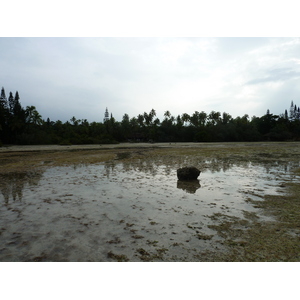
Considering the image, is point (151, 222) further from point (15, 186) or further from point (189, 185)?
point (15, 186)

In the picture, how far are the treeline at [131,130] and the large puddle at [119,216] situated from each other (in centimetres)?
4163

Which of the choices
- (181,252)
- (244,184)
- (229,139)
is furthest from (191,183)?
(229,139)

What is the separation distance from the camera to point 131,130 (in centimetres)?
6800

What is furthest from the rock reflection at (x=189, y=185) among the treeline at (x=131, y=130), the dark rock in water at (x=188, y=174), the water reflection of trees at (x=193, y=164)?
the treeline at (x=131, y=130)

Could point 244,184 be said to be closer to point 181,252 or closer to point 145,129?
point 181,252

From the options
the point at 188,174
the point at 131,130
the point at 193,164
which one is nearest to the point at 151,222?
the point at 188,174

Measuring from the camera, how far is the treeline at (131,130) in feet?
148

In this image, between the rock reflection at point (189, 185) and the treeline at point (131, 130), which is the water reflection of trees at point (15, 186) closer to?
the rock reflection at point (189, 185)

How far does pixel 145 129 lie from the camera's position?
6975 cm

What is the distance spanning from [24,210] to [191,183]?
16.5ft

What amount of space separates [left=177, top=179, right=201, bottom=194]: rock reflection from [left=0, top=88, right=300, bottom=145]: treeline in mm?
41631

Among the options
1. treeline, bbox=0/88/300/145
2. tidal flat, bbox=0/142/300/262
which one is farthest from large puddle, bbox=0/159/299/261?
treeline, bbox=0/88/300/145

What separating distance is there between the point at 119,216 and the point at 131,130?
211 feet

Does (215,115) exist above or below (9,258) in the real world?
above
